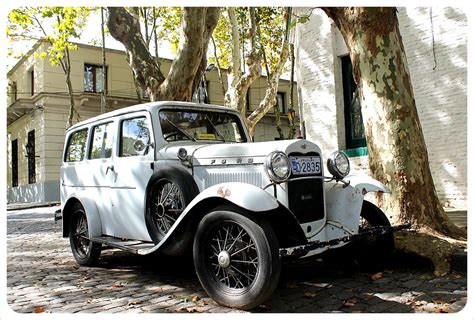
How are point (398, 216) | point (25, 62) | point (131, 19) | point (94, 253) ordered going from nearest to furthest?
point (398, 216)
point (94, 253)
point (131, 19)
point (25, 62)

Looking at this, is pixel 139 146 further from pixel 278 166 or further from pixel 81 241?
pixel 81 241

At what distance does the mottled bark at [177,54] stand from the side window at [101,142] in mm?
3145

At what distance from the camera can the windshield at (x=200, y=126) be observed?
5.34 meters

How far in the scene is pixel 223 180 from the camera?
457 centimetres

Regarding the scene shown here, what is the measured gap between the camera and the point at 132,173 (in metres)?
5.29

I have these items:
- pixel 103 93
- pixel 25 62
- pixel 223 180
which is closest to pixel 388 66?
pixel 223 180

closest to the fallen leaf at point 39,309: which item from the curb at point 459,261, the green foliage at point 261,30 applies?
the curb at point 459,261

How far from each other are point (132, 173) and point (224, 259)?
79.2 inches

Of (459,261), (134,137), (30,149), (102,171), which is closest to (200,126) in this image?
(134,137)

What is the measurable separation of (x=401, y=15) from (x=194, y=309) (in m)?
9.31

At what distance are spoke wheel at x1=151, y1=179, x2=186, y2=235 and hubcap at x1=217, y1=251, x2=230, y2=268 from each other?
2.97 feet

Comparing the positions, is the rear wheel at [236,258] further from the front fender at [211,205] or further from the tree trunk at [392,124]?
the tree trunk at [392,124]

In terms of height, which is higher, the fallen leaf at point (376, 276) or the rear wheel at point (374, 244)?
the rear wheel at point (374, 244)

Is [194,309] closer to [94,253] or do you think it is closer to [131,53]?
[94,253]
